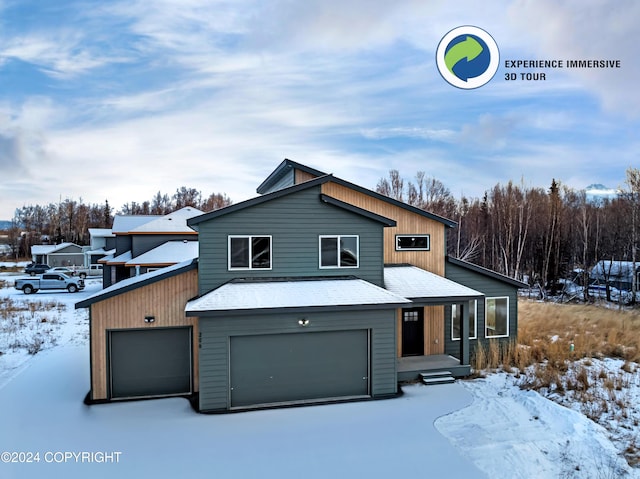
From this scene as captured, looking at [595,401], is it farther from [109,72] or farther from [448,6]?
[109,72]

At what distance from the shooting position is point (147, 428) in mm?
7488

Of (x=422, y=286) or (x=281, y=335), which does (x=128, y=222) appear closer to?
(x=281, y=335)

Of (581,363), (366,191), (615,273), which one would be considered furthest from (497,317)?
(615,273)

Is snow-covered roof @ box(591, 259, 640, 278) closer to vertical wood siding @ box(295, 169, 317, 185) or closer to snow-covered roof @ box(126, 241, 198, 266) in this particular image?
Result: vertical wood siding @ box(295, 169, 317, 185)

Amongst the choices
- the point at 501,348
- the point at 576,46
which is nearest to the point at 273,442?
the point at 501,348

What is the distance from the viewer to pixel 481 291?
12.6m

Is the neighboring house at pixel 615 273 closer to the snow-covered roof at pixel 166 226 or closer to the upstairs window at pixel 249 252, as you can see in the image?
the upstairs window at pixel 249 252

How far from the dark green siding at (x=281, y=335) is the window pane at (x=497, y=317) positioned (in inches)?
196

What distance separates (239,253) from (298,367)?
3245 millimetres

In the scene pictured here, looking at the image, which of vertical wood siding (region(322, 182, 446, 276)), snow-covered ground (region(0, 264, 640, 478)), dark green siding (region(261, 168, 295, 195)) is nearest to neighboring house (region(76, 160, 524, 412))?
snow-covered ground (region(0, 264, 640, 478))

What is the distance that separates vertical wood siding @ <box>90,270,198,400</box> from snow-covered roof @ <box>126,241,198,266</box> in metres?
11.7

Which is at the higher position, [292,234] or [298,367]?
[292,234]

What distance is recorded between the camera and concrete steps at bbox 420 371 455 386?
1002 centimetres

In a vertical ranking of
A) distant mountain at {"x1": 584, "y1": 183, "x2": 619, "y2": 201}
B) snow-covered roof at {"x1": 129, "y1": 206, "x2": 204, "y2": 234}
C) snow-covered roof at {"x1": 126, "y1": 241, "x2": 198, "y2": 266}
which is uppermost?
distant mountain at {"x1": 584, "y1": 183, "x2": 619, "y2": 201}
